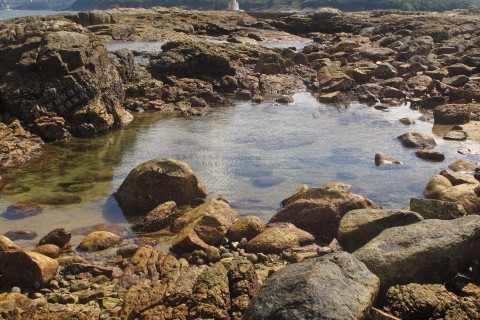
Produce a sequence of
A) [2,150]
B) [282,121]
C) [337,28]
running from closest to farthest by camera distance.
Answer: [2,150]
[282,121]
[337,28]

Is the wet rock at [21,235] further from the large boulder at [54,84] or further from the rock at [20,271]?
the large boulder at [54,84]

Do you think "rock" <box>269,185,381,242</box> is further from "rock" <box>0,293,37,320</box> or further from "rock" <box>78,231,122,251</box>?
"rock" <box>0,293,37,320</box>

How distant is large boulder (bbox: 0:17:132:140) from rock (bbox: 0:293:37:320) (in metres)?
9.84

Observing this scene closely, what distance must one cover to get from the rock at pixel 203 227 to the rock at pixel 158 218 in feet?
0.69

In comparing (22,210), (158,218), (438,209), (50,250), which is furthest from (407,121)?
(50,250)

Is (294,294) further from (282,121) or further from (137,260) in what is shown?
(282,121)

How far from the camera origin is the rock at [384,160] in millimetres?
13104

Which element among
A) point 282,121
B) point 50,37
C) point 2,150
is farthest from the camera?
point 282,121

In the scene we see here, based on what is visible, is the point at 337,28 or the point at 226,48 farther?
the point at 337,28

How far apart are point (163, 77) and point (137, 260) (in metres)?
18.8

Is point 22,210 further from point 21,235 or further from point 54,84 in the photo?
point 54,84

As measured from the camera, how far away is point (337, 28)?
219 feet

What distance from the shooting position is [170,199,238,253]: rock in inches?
318

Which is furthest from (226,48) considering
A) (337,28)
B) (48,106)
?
(337,28)
